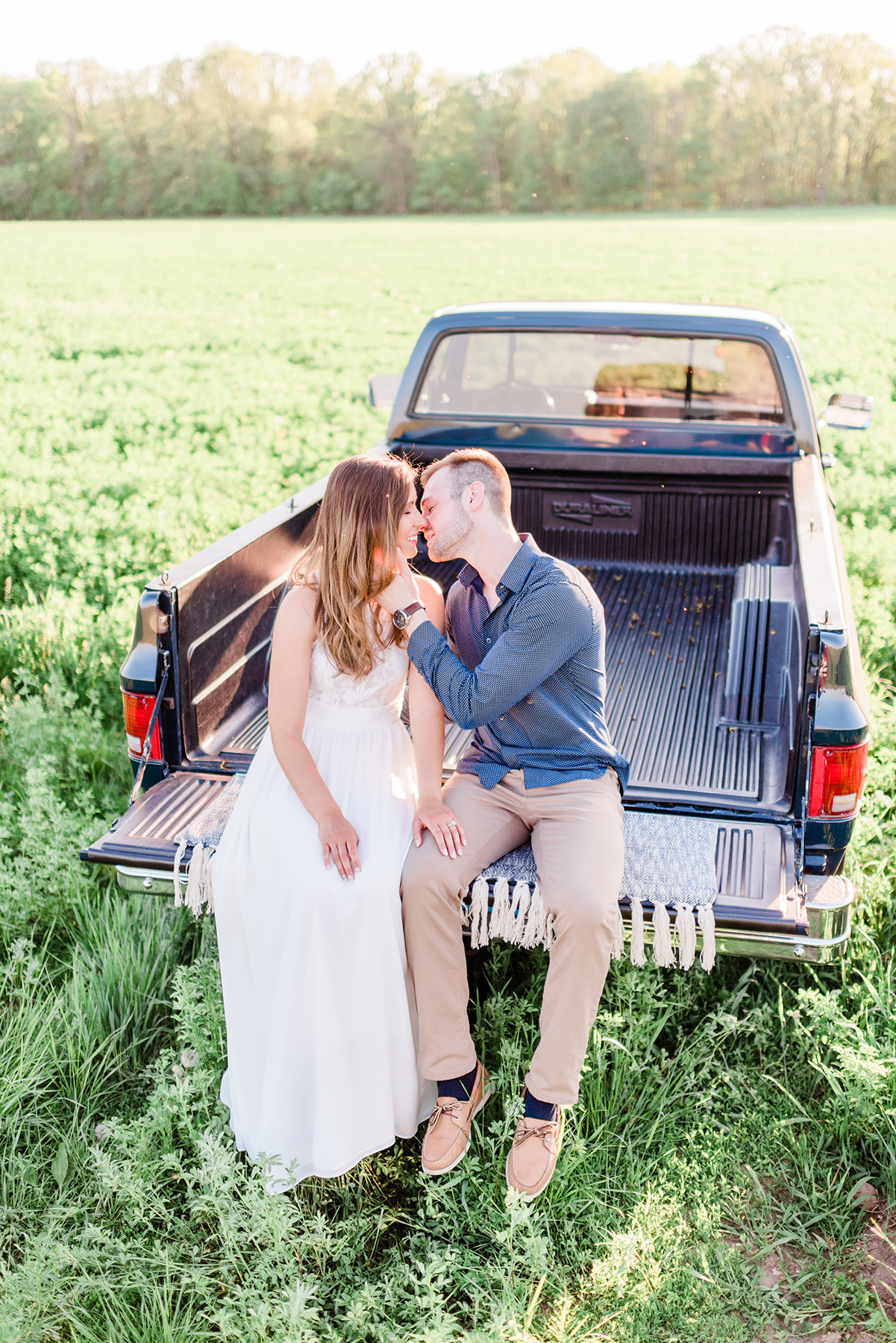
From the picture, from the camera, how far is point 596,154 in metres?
60.3

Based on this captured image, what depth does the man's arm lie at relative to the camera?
261cm

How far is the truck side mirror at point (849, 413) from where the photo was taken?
463cm

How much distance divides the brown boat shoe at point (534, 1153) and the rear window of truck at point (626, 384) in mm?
3260

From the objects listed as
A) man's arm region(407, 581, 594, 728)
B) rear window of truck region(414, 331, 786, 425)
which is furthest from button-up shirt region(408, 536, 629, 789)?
rear window of truck region(414, 331, 786, 425)

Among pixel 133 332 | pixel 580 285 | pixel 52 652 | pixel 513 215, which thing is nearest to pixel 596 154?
pixel 513 215

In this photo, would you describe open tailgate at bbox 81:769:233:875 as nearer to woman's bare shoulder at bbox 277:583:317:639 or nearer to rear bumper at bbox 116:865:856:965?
woman's bare shoulder at bbox 277:583:317:639

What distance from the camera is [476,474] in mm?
2699

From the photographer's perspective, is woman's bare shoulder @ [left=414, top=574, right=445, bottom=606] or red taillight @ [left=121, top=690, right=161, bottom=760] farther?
red taillight @ [left=121, top=690, right=161, bottom=760]

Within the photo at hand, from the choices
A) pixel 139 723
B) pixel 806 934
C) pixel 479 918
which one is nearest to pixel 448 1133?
pixel 479 918

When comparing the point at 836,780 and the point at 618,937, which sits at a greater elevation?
the point at 836,780

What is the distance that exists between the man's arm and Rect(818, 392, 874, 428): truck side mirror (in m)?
2.56

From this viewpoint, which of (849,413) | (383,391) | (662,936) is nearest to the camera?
(662,936)

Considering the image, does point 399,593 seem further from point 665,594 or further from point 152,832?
point 665,594

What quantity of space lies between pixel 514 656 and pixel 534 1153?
1.15 meters
